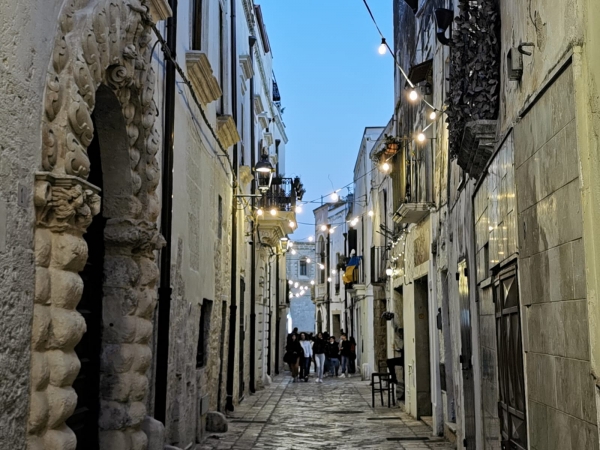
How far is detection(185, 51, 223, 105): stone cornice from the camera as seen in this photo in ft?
35.7

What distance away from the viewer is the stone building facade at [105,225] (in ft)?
14.4

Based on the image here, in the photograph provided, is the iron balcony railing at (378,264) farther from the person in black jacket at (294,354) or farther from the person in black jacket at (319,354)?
the person in black jacket at (294,354)

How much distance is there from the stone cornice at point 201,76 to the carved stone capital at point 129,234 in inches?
183

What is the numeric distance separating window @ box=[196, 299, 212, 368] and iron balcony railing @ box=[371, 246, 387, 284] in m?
9.84

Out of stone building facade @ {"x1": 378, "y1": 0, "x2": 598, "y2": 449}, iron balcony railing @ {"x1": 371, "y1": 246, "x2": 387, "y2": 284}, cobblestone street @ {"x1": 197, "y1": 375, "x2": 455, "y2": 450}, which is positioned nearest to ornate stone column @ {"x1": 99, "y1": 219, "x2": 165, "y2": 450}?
stone building facade @ {"x1": 378, "y1": 0, "x2": 598, "y2": 449}

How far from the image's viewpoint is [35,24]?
4.52m

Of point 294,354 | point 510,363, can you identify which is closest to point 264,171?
point 510,363

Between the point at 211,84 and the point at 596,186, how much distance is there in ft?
28.5

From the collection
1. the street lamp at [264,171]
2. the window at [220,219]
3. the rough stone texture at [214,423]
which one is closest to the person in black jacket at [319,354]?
the street lamp at [264,171]

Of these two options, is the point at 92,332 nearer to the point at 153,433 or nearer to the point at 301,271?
the point at 153,433

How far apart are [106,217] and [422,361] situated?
950 centimetres

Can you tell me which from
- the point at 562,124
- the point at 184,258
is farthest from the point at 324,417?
the point at 562,124

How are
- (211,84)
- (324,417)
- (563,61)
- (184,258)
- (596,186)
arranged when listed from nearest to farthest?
(596,186) → (563,61) → (184,258) → (211,84) → (324,417)

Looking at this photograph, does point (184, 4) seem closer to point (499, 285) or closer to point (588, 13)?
point (499, 285)
